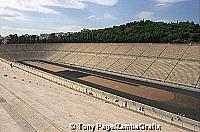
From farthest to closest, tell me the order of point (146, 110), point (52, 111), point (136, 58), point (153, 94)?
point (136, 58) → point (153, 94) → point (52, 111) → point (146, 110)

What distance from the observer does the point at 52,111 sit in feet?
68.4

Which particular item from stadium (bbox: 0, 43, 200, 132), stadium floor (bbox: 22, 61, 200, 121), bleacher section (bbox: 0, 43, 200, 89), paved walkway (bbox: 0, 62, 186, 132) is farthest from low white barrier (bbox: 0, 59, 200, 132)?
bleacher section (bbox: 0, 43, 200, 89)

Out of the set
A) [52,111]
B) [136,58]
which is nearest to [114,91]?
[52,111]

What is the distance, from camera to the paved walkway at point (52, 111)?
58.7 feet

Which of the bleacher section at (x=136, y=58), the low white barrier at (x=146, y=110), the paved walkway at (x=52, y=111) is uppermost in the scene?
the bleacher section at (x=136, y=58)

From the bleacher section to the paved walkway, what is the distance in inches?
556

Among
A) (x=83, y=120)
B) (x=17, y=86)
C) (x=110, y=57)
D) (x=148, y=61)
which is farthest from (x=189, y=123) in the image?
(x=110, y=57)

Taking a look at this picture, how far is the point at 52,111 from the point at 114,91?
9995 millimetres

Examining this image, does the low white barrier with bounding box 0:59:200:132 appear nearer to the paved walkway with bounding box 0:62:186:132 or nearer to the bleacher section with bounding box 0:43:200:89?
the paved walkway with bounding box 0:62:186:132

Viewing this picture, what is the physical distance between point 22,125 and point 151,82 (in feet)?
66.5

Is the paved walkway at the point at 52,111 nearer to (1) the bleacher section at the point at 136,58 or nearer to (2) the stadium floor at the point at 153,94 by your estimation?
(2) the stadium floor at the point at 153,94

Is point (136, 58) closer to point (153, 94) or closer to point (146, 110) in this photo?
point (153, 94)

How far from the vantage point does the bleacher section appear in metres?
34.3

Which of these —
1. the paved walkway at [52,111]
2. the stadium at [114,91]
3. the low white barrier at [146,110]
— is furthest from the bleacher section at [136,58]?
the paved walkway at [52,111]
